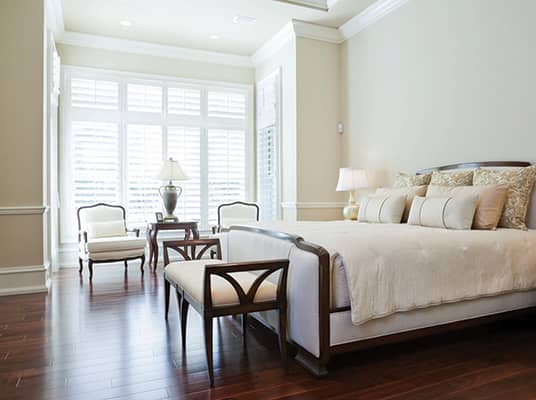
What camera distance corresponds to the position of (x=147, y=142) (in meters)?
6.11

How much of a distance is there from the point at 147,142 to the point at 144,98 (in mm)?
673

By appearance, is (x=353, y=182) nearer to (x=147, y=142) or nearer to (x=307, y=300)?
(x=307, y=300)

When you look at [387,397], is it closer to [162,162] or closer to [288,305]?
[288,305]

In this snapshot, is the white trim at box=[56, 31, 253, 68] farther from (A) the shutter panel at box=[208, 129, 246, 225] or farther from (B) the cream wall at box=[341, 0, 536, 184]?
(B) the cream wall at box=[341, 0, 536, 184]

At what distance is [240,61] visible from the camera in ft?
21.9

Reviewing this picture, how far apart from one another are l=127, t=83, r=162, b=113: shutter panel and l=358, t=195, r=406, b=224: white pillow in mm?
3722

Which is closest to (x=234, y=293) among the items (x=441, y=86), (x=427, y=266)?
(x=427, y=266)

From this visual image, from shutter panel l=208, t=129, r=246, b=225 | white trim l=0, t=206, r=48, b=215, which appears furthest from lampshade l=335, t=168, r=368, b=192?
Result: white trim l=0, t=206, r=48, b=215

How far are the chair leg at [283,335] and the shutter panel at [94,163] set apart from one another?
431cm

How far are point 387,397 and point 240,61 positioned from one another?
19.2 ft

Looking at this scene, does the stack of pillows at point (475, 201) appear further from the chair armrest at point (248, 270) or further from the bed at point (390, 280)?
the chair armrest at point (248, 270)

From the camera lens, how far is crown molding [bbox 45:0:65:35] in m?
4.59

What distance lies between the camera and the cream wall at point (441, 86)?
3410 millimetres

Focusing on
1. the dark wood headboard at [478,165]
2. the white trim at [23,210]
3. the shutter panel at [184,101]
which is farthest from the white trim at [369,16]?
the white trim at [23,210]
